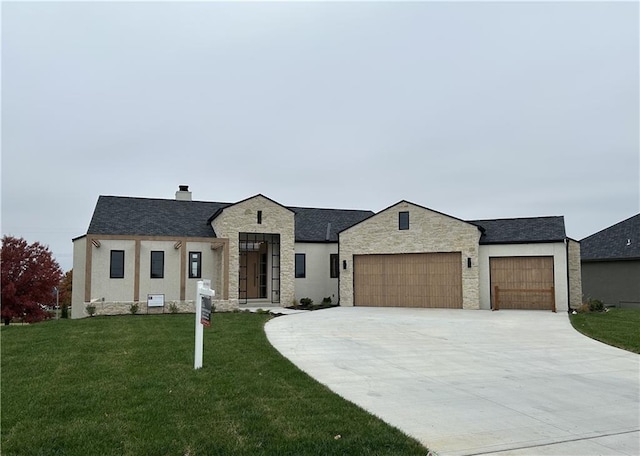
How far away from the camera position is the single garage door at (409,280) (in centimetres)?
2114

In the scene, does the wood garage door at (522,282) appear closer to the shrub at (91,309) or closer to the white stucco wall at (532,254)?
the white stucco wall at (532,254)

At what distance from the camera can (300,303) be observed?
2369 cm

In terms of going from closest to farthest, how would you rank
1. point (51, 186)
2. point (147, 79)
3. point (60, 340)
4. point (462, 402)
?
point (462, 402)
point (60, 340)
point (147, 79)
point (51, 186)

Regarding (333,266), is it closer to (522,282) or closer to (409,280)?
(409,280)

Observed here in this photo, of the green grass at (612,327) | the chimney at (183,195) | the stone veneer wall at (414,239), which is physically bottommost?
the green grass at (612,327)

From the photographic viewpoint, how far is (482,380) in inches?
313

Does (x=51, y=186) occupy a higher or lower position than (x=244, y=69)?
lower

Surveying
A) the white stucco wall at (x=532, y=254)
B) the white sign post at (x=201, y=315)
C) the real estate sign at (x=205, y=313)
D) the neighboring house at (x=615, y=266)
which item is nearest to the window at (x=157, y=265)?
the white sign post at (x=201, y=315)

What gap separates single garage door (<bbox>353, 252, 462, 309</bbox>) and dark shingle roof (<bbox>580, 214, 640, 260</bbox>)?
11680 millimetres

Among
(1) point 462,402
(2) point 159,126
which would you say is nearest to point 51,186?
(2) point 159,126

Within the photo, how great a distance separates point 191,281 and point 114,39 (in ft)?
38.3

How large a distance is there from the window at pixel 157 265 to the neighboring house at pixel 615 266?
23.0 meters

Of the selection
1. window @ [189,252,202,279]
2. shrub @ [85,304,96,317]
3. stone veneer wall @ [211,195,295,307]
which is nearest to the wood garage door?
stone veneer wall @ [211,195,295,307]

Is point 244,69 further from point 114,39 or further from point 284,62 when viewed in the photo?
point 114,39
